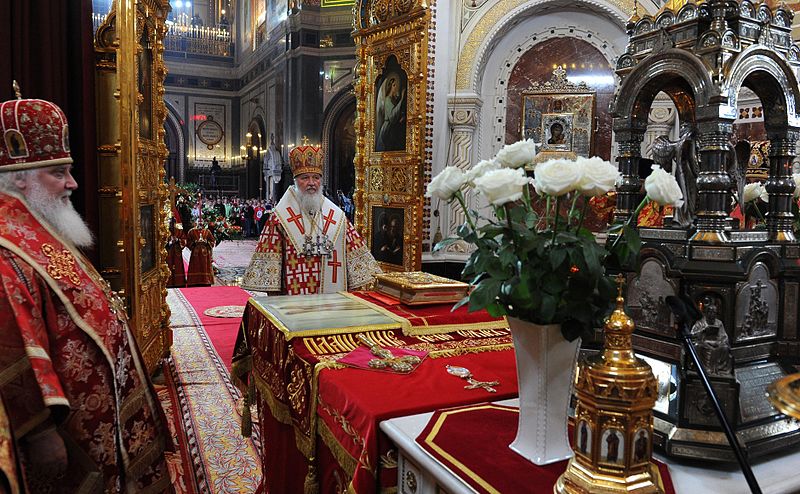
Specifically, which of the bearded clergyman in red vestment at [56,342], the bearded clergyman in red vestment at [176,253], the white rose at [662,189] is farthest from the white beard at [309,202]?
the bearded clergyman in red vestment at [176,253]

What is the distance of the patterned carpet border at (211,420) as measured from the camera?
11.1 ft

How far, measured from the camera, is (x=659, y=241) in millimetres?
1519

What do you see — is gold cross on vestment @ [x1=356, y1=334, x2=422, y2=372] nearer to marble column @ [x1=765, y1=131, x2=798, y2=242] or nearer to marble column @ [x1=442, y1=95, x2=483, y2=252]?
marble column @ [x1=765, y1=131, x2=798, y2=242]

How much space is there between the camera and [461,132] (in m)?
7.24

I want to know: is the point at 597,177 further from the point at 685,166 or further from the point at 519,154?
the point at 685,166

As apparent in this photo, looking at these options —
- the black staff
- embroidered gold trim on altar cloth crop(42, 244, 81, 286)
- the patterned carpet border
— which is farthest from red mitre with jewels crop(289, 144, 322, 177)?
the black staff

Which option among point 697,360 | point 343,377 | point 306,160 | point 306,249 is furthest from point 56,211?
point 306,160

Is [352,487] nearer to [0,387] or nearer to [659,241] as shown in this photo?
[659,241]

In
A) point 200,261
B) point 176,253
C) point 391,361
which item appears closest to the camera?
point 391,361

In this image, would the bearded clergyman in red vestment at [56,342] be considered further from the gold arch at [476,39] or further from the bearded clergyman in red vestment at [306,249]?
Answer: the gold arch at [476,39]

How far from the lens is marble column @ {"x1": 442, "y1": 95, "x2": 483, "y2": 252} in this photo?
283 inches

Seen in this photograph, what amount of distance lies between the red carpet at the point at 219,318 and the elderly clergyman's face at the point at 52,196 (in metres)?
3.29

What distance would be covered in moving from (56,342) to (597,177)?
1.95m

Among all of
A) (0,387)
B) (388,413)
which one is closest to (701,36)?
(388,413)
